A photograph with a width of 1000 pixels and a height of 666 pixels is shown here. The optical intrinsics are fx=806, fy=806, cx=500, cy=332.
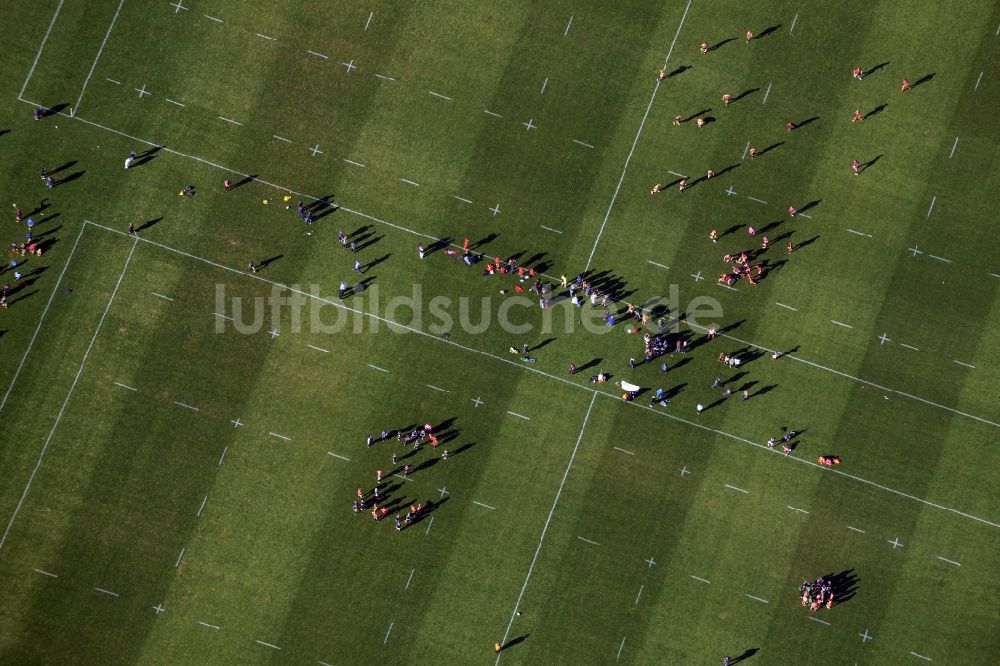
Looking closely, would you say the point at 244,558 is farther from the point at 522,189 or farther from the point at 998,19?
the point at 998,19

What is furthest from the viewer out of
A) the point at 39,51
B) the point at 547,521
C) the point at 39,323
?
the point at 39,51

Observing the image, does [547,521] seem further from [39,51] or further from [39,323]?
[39,51]

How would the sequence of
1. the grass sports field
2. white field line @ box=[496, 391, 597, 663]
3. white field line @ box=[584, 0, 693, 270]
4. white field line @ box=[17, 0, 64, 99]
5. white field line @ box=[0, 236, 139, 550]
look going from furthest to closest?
white field line @ box=[584, 0, 693, 270]
white field line @ box=[17, 0, 64, 99]
white field line @ box=[496, 391, 597, 663]
the grass sports field
white field line @ box=[0, 236, 139, 550]

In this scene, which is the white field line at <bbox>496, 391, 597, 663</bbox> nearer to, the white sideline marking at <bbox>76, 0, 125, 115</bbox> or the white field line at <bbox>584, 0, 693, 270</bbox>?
the white field line at <bbox>584, 0, 693, 270</bbox>

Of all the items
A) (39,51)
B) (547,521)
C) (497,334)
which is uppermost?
(39,51)

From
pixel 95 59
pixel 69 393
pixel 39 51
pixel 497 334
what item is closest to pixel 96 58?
pixel 95 59

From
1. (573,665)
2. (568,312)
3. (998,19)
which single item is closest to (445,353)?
(568,312)

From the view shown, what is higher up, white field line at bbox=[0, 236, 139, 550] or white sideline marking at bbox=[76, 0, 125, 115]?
white sideline marking at bbox=[76, 0, 125, 115]

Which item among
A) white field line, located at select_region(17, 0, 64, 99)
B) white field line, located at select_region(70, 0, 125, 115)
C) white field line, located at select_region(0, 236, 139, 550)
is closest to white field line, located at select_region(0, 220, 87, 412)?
white field line, located at select_region(0, 236, 139, 550)
